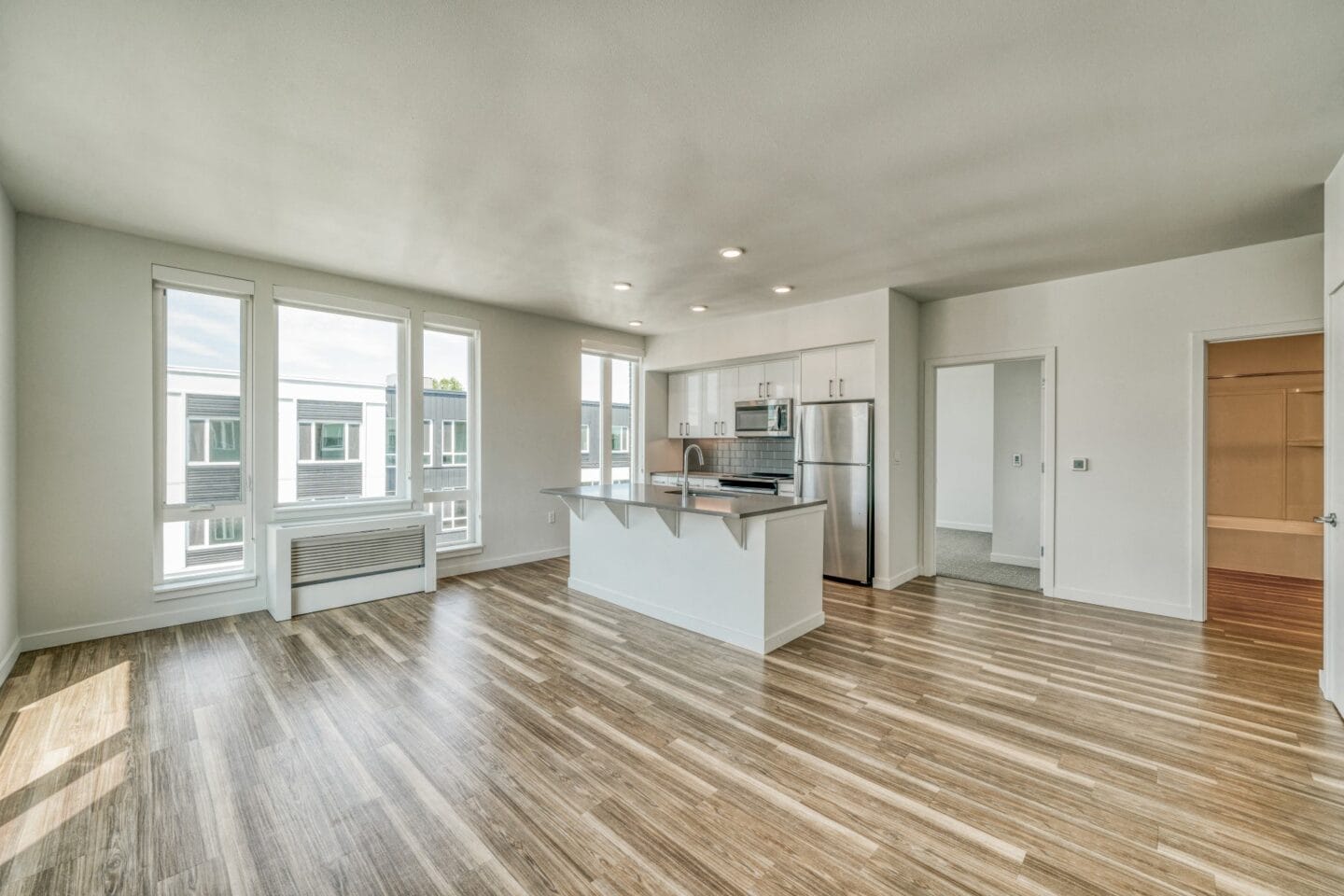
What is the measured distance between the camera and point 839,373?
17.0 ft

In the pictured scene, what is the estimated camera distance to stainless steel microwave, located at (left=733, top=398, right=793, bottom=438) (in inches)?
230

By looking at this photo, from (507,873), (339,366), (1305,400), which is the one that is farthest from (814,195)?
(1305,400)

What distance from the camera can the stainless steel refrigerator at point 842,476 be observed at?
196 inches

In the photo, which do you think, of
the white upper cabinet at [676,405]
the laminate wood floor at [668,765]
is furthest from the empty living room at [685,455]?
the white upper cabinet at [676,405]

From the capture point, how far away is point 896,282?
4.64 m

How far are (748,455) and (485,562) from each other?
3339 mm

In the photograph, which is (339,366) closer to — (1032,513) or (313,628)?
(313,628)

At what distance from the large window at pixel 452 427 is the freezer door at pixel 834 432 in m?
3.31

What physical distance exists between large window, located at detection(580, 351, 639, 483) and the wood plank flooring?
5.65 metres

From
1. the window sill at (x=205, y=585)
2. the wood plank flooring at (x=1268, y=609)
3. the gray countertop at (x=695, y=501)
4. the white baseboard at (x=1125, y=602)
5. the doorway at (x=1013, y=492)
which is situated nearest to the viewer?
the gray countertop at (x=695, y=501)

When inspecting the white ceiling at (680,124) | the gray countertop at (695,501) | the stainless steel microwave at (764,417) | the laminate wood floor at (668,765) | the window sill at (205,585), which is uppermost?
the white ceiling at (680,124)

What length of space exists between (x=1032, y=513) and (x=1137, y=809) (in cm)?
428

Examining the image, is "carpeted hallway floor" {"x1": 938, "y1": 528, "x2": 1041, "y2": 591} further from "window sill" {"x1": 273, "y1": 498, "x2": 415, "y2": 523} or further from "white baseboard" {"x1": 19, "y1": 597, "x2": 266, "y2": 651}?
"white baseboard" {"x1": 19, "y1": 597, "x2": 266, "y2": 651}

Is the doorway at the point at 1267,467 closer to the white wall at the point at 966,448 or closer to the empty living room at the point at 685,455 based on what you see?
the empty living room at the point at 685,455
